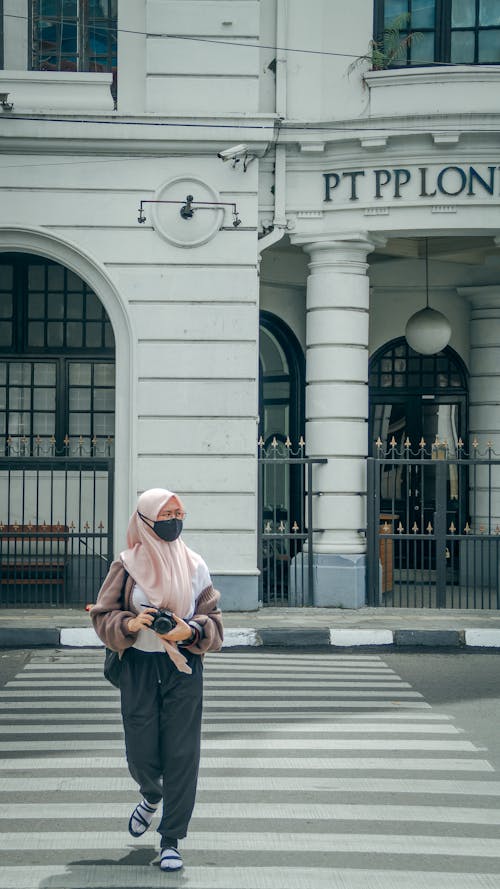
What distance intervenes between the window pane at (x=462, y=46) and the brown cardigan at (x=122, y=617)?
34.1 ft

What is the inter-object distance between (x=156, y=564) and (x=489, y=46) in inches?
419

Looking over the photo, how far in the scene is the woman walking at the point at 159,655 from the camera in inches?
241

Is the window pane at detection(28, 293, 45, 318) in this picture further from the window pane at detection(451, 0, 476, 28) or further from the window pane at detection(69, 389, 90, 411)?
the window pane at detection(451, 0, 476, 28)

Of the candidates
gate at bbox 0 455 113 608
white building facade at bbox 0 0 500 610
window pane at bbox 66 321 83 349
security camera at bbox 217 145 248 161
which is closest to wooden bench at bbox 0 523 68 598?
gate at bbox 0 455 113 608

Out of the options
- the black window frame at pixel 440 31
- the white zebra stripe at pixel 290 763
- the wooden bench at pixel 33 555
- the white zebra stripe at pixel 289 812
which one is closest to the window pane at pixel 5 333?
the wooden bench at pixel 33 555

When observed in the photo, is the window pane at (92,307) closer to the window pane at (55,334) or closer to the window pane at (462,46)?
the window pane at (55,334)

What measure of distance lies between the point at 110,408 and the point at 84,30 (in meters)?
4.67

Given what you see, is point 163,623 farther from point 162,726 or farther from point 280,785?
point 280,785

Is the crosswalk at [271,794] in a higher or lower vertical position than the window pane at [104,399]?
lower

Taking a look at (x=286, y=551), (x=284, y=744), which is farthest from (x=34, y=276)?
(x=284, y=744)

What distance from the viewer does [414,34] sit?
15031 millimetres

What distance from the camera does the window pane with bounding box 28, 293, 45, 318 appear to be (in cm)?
1697

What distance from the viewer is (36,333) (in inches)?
669

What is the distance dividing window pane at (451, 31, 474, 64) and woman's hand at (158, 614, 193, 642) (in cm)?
1069
